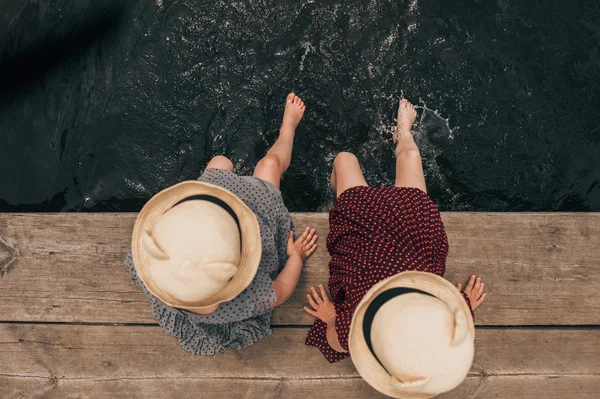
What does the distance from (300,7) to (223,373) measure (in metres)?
2.70

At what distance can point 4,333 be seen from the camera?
2.52 meters

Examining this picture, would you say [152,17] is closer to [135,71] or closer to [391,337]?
[135,71]

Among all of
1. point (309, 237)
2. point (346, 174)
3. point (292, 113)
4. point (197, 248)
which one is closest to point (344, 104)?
point (292, 113)

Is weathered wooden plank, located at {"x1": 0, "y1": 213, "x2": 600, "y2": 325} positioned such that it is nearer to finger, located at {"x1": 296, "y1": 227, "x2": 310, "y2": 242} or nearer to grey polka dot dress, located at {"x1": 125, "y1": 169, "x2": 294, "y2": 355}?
finger, located at {"x1": 296, "y1": 227, "x2": 310, "y2": 242}

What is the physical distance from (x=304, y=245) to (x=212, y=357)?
0.81m

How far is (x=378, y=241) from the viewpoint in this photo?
2.05 meters

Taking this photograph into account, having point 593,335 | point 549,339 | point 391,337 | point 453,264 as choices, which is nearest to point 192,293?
point 391,337

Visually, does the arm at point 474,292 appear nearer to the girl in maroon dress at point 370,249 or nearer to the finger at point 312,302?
the girl in maroon dress at point 370,249

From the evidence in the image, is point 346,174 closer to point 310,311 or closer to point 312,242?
point 312,242

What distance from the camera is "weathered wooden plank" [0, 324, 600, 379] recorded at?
96.7 inches

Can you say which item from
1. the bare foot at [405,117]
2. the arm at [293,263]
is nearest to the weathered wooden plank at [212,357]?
the arm at [293,263]

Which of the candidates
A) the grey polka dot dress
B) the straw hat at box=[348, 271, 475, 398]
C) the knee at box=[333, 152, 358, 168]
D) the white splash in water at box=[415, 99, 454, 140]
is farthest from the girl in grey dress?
the white splash in water at box=[415, 99, 454, 140]

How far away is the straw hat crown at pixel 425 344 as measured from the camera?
133 cm

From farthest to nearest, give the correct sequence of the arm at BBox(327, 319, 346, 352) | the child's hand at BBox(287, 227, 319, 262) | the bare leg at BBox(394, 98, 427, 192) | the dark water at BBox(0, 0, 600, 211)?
the dark water at BBox(0, 0, 600, 211), the bare leg at BBox(394, 98, 427, 192), the child's hand at BBox(287, 227, 319, 262), the arm at BBox(327, 319, 346, 352)
